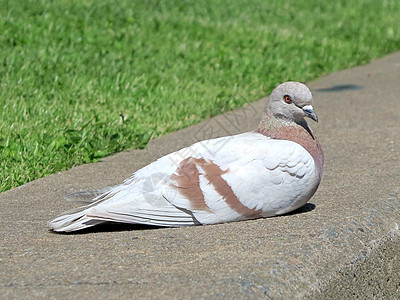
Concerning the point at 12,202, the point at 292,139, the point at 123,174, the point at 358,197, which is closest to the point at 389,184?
the point at 358,197

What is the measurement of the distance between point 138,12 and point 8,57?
2.81 meters

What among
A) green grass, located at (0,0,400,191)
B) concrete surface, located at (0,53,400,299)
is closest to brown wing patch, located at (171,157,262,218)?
concrete surface, located at (0,53,400,299)

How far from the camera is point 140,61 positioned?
7930 millimetres

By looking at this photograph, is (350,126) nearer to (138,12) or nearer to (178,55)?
(178,55)

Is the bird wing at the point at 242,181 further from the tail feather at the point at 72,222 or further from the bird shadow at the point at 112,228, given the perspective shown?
the tail feather at the point at 72,222

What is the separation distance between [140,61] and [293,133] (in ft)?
13.6

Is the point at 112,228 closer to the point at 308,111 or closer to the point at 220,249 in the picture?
the point at 220,249

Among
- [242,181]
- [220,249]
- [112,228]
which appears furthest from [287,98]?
[112,228]

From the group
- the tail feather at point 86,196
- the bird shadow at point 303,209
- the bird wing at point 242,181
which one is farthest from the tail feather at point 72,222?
the bird shadow at point 303,209

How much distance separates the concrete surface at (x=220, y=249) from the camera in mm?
2967

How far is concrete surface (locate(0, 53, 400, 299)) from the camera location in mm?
2967

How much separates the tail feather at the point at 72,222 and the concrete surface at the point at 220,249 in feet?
0.19

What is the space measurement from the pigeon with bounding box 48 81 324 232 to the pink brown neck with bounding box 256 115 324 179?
140mm

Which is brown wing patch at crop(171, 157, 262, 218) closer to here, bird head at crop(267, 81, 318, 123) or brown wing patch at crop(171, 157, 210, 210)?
brown wing patch at crop(171, 157, 210, 210)
